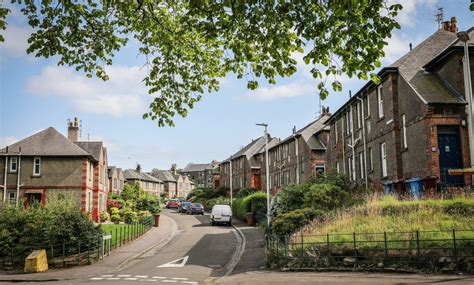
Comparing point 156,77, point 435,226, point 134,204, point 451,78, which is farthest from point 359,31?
point 134,204

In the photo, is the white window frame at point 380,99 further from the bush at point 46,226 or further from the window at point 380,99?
the bush at point 46,226

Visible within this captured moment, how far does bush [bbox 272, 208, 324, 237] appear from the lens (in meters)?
21.1

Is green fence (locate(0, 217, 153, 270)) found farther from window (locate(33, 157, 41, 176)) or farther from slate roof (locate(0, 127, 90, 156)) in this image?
window (locate(33, 157, 41, 176))

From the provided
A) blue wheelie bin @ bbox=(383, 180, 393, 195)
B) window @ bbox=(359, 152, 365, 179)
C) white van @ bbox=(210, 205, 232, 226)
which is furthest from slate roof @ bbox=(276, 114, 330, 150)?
blue wheelie bin @ bbox=(383, 180, 393, 195)

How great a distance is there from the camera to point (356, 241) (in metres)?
16.2

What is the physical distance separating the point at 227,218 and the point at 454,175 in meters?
22.5

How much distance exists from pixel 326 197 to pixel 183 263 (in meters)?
8.19

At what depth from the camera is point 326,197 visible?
23.6 m

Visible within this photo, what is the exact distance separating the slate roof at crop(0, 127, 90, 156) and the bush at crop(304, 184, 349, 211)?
21.1m

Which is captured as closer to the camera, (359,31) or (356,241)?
(359,31)

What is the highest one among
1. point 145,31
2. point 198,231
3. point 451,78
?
point 451,78

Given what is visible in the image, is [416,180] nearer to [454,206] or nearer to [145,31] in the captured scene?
[454,206]

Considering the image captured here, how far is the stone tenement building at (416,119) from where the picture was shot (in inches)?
832

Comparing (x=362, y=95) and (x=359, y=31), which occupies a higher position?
(x=362, y=95)
